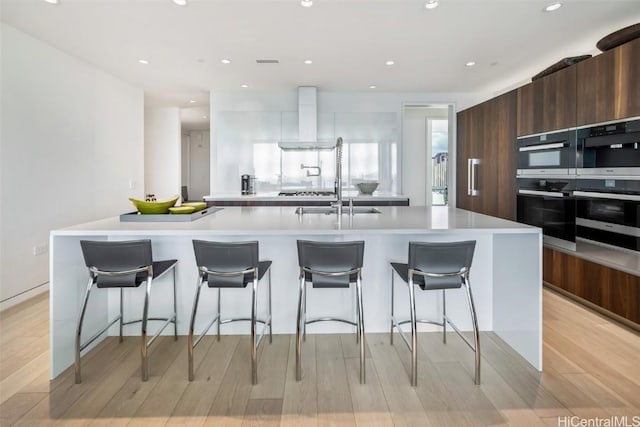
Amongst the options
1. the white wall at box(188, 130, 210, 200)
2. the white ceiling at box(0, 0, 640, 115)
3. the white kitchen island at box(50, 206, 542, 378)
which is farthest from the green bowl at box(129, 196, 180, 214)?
the white wall at box(188, 130, 210, 200)

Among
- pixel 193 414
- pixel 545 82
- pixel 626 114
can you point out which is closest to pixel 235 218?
pixel 193 414

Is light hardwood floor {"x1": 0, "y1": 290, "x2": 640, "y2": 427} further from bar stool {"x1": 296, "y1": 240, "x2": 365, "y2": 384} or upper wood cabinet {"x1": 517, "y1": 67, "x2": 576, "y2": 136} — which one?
upper wood cabinet {"x1": 517, "y1": 67, "x2": 576, "y2": 136}

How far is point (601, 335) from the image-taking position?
2584 mm

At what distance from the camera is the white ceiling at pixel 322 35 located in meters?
2.94

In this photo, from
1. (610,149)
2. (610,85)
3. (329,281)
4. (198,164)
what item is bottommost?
(329,281)

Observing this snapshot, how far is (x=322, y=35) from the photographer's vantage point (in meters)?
3.46

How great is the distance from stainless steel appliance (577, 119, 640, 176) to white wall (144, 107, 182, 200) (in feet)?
22.1

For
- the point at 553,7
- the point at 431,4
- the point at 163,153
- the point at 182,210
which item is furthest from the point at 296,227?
the point at 163,153

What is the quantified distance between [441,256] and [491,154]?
128 inches

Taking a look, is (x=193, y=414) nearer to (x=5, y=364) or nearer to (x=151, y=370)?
(x=151, y=370)

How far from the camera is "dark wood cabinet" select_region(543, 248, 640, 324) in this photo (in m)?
2.64

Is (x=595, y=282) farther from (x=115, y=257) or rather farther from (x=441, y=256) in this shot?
(x=115, y=257)

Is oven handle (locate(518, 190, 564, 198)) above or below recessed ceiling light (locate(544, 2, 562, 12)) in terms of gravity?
below

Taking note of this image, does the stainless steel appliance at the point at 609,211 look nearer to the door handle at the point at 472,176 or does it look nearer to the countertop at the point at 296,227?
the countertop at the point at 296,227
